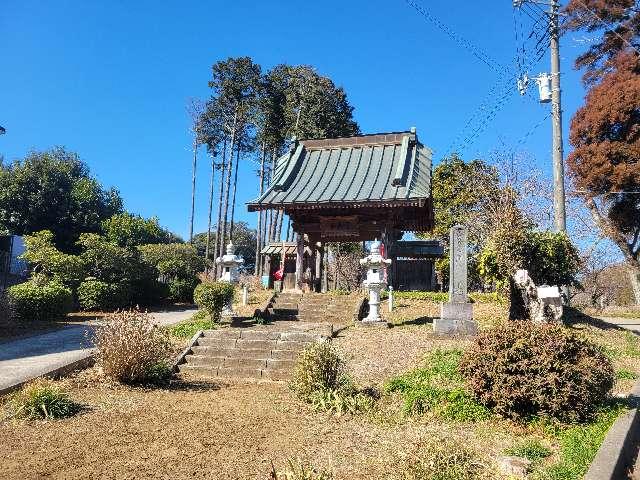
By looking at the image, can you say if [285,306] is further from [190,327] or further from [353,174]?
[353,174]

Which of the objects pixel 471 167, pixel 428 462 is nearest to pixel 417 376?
pixel 428 462

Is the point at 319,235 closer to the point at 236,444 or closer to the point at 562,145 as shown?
the point at 562,145

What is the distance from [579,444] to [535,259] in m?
8.63

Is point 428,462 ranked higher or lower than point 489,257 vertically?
lower

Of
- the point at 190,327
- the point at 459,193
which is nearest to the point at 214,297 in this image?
the point at 190,327

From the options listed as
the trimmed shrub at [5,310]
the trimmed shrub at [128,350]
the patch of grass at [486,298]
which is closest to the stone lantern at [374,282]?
the patch of grass at [486,298]

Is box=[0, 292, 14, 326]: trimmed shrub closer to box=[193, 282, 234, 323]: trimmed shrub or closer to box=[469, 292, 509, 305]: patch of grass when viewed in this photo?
box=[193, 282, 234, 323]: trimmed shrub

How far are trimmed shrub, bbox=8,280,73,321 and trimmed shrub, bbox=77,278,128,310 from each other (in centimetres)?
303

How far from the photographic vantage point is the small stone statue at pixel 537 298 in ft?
40.6

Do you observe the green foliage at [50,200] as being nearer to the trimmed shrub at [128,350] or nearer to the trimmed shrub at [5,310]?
the trimmed shrub at [5,310]

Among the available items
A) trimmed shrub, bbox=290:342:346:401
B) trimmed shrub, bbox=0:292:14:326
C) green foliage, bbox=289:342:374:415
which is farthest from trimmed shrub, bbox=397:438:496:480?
trimmed shrub, bbox=0:292:14:326

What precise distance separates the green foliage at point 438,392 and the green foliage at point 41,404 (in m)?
4.70

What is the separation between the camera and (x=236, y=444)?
5.38m

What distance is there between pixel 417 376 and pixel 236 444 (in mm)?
3913
